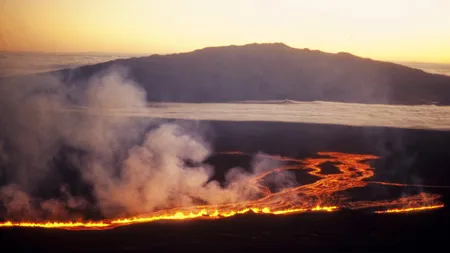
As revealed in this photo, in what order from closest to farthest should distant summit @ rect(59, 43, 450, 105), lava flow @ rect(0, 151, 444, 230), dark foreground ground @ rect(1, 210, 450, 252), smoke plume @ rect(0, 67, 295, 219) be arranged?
dark foreground ground @ rect(1, 210, 450, 252) → lava flow @ rect(0, 151, 444, 230) → smoke plume @ rect(0, 67, 295, 219) → distant summit @ rect(59, 43, 450, 105)

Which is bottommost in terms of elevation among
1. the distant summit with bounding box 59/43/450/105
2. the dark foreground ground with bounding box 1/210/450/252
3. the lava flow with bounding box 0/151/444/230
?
the dark foreground ground with bounding box 1/210/450/252

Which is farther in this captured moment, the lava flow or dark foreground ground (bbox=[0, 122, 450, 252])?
the lava flow

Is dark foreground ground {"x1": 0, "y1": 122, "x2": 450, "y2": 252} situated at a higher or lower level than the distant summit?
lower

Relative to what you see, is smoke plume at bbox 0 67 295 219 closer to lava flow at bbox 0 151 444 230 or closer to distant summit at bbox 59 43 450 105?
lava flow at bbox 0 151 444 230

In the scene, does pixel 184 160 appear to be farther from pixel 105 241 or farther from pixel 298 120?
pixel 298 120

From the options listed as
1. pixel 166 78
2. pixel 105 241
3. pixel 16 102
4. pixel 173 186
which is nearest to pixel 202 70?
pixel 166 78

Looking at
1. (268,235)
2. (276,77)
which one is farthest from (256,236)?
(276,77)

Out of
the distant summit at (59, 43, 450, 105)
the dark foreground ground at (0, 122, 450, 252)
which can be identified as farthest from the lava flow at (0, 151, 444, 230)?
the distant summit at (59, 43, 450, 105)

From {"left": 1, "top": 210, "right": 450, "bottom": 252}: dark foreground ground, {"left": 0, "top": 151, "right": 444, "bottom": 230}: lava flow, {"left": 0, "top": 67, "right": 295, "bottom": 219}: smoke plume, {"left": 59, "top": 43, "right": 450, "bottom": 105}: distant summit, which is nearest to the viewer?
{"left": 1, "top": 210, "right": 450, "bottom": 252}: dark foreground ground
